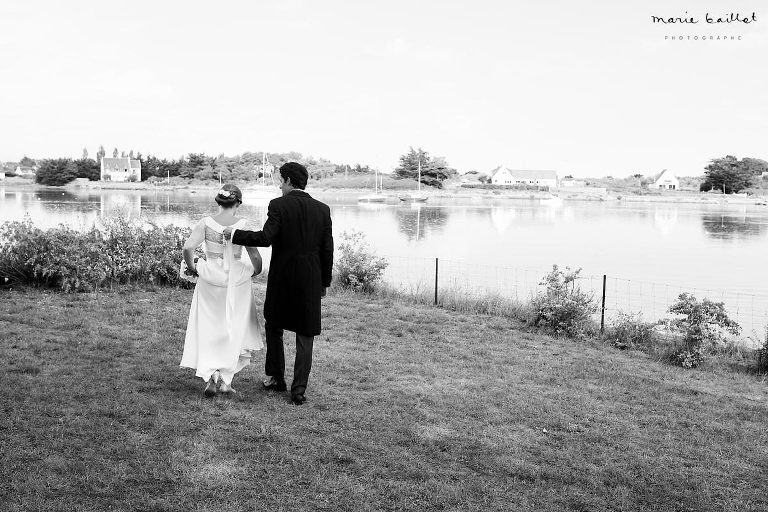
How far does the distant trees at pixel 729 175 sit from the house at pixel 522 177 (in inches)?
1218

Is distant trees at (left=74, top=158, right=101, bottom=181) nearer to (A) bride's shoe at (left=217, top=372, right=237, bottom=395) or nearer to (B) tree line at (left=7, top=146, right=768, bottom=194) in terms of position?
(B) tree line at (left=7, top=146, right=768, bottom=194)

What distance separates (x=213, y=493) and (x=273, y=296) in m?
2.17

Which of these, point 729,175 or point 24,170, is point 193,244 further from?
point 24,170

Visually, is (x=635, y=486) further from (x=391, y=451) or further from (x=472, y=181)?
(x=472, y=181)

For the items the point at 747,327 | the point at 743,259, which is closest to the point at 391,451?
the point at 747,327

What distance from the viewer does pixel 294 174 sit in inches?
229

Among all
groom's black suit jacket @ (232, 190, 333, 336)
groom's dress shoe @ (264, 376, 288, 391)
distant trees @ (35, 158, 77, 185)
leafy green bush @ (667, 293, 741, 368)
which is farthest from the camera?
distant trees @ (35, 158, 77, 185)

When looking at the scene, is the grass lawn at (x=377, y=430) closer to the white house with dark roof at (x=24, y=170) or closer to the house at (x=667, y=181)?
the house at (x=667, y=181)

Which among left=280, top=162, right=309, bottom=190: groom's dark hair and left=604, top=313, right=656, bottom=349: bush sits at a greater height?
left=280, top=162, right=309, bottom=190: groom's dark hair

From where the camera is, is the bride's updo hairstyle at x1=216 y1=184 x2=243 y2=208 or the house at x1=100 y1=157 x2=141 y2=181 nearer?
the bride's updo hairstyle at x1=216 y1=184 x2=243 y2=208

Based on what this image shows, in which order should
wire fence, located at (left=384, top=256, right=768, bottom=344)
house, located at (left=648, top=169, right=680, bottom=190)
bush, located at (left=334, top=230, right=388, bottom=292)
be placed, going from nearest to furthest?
bush, located at (left=334, top=230, right=388, bottom=292) → wire fence, located at (left=384, top=256, right=768, bottom=344) → house, located at (left=648, top=169, right=680, bottom=190)

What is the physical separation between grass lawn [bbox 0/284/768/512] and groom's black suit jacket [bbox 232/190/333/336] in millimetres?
749

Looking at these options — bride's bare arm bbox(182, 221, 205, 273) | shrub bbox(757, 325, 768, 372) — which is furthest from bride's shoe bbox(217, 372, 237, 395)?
shrub bbox(757, 325, 768, 372)

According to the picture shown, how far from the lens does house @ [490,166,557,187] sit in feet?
465
